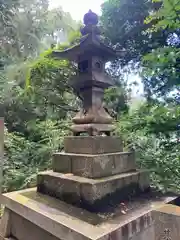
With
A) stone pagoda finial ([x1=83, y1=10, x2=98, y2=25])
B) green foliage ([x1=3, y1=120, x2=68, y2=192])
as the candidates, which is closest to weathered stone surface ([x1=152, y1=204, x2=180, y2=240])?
stone pagoda finial ([x1=83, y1=10, x2=98, y2=25])

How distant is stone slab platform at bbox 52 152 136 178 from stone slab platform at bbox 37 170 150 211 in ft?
0.21

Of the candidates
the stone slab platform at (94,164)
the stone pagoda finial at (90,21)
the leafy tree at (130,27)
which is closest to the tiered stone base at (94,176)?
the stone slab platform at (94,164)

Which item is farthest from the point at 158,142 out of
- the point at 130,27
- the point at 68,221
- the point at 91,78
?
the point at 130,27

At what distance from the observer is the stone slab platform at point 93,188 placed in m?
1.67

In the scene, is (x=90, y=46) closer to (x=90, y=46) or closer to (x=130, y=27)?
(x=90, y=46)

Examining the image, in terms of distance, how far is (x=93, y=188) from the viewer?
5.41 ft

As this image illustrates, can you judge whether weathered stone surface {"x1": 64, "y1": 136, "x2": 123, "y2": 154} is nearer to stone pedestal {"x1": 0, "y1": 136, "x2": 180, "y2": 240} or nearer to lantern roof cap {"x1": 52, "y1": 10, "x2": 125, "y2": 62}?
stone pedestal {"x1": 0, "y1": 136, "x2": 180, "y2": 240}

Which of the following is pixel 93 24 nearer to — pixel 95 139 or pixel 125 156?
pixel 95 139

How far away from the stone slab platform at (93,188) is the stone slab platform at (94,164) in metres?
0.06

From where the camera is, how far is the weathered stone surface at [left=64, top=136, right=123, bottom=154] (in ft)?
6.36

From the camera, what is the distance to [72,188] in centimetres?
181

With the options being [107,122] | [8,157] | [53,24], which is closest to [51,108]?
[8,157]

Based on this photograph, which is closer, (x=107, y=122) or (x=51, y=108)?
(x=107, y=122)

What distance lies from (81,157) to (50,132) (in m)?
2.03
